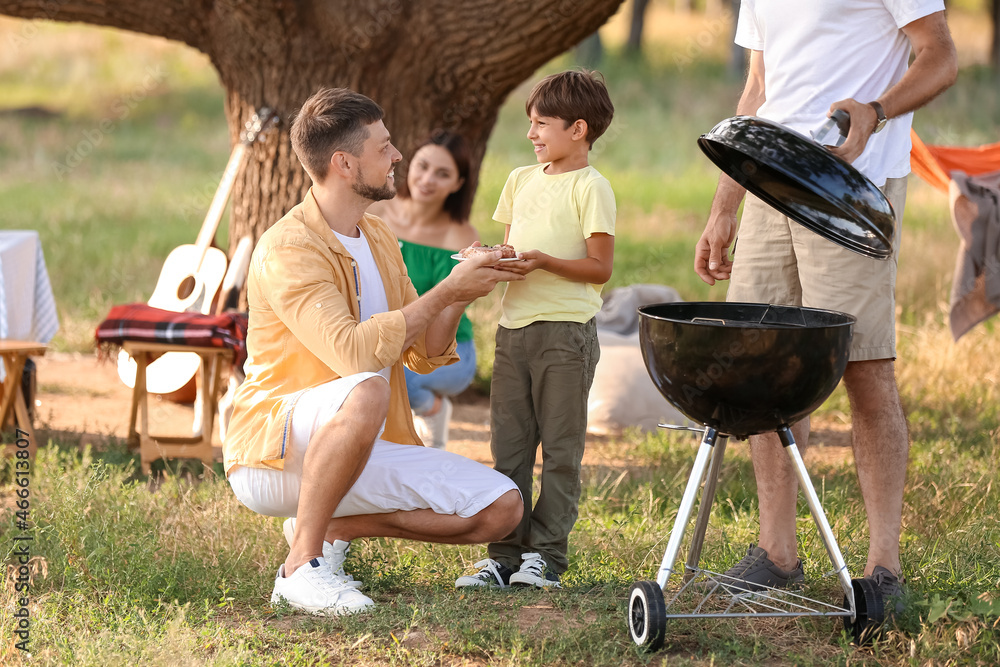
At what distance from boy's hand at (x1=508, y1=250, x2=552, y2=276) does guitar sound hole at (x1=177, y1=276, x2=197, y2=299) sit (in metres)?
3.01

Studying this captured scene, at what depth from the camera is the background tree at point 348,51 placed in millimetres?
5531

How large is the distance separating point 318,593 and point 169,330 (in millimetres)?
2229

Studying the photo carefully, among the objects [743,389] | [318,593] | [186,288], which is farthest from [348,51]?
[743,389]

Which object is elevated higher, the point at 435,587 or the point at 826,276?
the point at 826,276

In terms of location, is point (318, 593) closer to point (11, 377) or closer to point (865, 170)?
point (865, 170)

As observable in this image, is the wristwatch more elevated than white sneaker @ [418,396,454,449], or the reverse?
the wristwatch

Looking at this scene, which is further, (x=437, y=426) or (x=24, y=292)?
(x=24, y=292)

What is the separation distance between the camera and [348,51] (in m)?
5.76

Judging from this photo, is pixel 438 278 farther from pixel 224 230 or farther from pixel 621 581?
pixel 224 230

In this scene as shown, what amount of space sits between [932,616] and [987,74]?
22.3 m

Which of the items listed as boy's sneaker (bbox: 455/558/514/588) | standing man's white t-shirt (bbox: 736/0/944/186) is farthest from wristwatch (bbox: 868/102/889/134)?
boy's sneaker (bbox: 455/558/514/588)

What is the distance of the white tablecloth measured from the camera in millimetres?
5004

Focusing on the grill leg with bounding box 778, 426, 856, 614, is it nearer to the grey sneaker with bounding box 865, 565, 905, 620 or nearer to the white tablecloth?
the grey sneaker with bounding box 865, 565, 905, 620

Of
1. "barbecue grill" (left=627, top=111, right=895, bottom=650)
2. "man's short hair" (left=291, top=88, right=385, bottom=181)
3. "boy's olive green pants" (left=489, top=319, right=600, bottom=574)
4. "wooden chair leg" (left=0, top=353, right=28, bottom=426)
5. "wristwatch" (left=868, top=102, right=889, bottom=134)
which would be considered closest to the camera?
"barbecue grill" (left=627, top=111, right=895, bottom=650)
